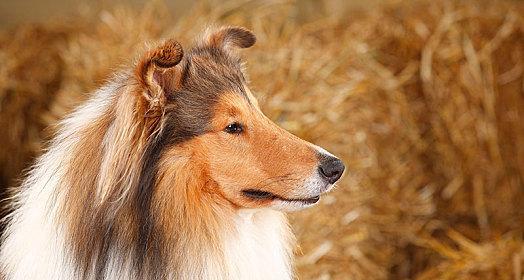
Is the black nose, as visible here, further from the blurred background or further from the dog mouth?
the blurred background

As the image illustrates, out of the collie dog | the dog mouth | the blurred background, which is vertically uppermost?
the collie dog

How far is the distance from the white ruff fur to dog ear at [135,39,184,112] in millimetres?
207

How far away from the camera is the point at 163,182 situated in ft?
8.77

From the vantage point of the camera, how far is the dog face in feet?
8.84

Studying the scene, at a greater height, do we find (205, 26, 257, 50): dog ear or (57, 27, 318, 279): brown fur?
(205, 26, 257, 50): dog ear

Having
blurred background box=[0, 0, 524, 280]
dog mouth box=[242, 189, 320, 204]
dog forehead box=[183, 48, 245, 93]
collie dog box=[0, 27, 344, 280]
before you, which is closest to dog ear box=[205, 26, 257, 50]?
dog forehead box=[183, 48, 245, 93]

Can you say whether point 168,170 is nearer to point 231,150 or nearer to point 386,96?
point 231,150

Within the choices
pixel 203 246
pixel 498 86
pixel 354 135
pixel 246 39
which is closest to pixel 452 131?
pixel 498 86

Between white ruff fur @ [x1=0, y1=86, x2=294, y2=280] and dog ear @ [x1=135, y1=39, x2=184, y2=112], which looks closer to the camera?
dog ear @ [x1=135, y1=39, x2=184, y2=112]

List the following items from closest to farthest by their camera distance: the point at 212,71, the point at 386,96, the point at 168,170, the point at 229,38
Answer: the point at 168,170, the point at 212,71, the point at 229,38, the point at 386,96

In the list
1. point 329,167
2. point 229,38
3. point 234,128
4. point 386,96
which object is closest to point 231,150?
point 234,128

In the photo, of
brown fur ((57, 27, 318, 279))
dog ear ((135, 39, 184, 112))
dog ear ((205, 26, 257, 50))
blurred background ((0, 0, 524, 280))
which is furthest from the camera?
blurred background ((0, 0, 524, 280))

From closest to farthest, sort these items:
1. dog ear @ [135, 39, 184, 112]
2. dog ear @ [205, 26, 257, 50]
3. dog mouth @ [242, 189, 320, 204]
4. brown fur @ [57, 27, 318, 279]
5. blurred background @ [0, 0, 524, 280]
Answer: dog ear @ [135, 39, 184, 112]
brown fur @ [57, 27, 318, 279]
dog mouth @ [242, 189, 320, 204]
dog ear @ [205, 26, 257, 50]
blurred background @ [0, 0, 524, 280]

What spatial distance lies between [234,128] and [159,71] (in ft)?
0.92
